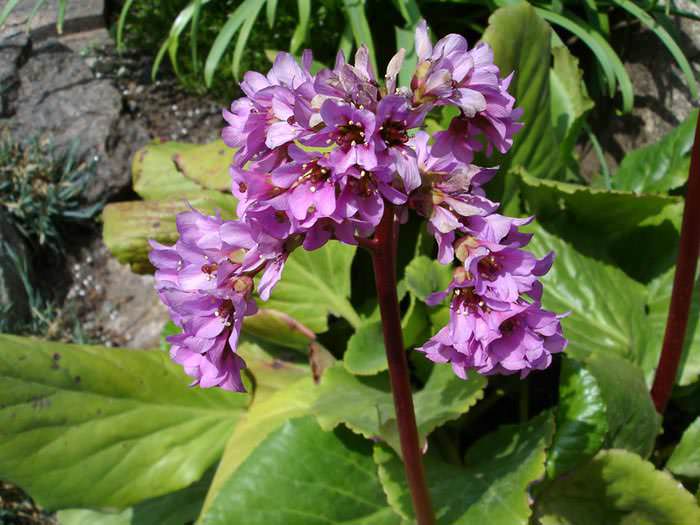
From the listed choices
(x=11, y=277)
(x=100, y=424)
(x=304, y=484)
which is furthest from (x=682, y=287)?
(x=11, y=277)

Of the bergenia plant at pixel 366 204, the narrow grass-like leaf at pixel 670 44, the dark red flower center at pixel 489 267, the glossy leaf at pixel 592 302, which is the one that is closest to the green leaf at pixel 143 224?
the glossy leaf at pixel 592 302

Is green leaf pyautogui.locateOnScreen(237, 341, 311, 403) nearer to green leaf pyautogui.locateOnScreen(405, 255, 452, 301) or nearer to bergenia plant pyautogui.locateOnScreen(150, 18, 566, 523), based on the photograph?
green leaf pyautogui.locateOnScreen(405, 255, 452, 301)

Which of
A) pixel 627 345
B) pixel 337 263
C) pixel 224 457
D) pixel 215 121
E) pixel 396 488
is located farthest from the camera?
pixel 215 121

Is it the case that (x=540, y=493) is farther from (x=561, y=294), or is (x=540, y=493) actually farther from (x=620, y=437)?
(x=561, y=294)

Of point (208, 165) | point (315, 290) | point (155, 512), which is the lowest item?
point (155, 512)

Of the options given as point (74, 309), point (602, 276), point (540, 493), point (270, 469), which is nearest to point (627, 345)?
point (602, 276)

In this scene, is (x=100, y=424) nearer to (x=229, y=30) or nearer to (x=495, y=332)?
(x=495, y=332)
